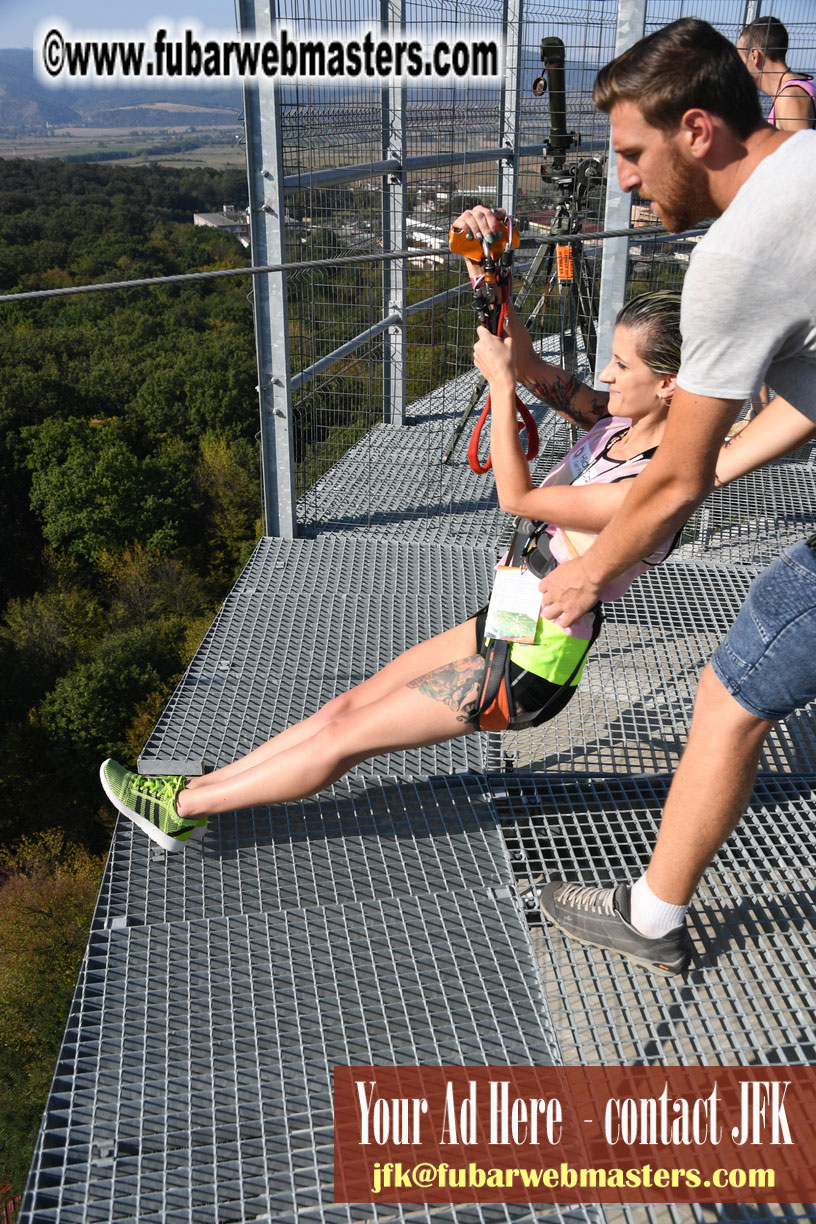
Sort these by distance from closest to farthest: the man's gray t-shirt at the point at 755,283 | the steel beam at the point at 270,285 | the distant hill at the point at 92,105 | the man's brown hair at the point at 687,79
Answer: the man's gray t-shirt at the point at 755,283, the man's brown hair at the point at 687,79, the steel beam at the point at 270,285, the distant hill at the point at 92,105

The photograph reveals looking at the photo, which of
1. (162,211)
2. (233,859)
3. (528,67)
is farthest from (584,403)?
(162,211)

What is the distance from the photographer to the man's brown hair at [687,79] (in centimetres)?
132

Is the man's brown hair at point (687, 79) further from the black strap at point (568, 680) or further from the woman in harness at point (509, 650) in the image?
the black strap at point (568, 680)

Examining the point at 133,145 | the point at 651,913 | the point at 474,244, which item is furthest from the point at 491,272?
the point at 133,145

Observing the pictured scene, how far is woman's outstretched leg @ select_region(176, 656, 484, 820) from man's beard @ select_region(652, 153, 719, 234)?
0.87 metres

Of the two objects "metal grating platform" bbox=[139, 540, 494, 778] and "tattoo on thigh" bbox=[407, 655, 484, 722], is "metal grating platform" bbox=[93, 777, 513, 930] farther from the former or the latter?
"tattoo on thigh" bbox=[407, 655, 484, 722]

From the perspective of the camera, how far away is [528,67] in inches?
195

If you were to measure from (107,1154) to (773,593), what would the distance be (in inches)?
55.3

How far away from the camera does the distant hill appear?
97.6m

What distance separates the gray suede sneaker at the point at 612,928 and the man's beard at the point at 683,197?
121 centimetres

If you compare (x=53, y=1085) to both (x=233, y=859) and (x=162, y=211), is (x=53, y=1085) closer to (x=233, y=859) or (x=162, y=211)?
(x=233, y=859)

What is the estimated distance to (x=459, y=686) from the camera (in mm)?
1941

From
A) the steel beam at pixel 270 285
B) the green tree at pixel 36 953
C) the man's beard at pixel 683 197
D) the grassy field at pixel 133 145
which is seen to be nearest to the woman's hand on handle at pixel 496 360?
the man's beard at pixel 683 197

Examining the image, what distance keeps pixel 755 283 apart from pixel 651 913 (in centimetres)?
112
